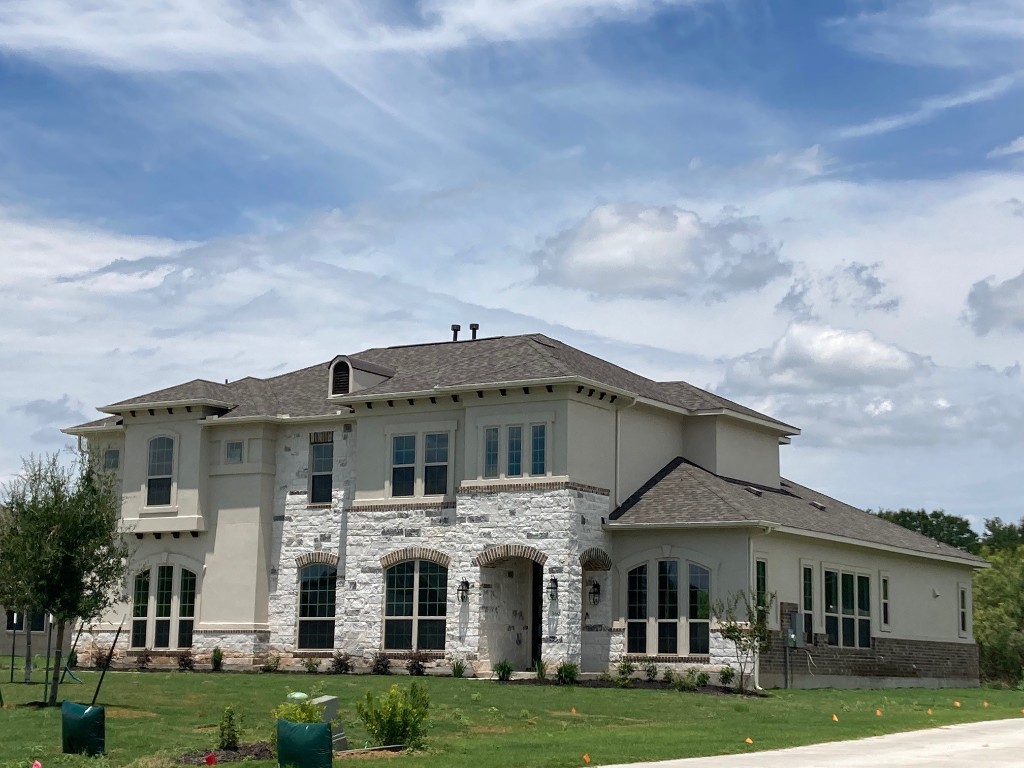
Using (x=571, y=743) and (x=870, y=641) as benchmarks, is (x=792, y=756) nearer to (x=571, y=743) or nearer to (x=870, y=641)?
(x=571, y=743)

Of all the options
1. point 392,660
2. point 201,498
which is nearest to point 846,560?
point 392,660

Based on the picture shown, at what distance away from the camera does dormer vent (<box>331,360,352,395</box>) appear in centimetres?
3800

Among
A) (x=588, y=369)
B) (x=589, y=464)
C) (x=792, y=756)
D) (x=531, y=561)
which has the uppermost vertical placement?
(x=588, y=369)

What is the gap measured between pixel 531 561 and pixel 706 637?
210 inches

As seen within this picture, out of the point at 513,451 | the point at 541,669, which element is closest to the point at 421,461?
the point at 513,451

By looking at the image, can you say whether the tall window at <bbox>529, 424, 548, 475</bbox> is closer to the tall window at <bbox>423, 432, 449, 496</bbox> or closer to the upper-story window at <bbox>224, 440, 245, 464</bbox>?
the tall window at <bbox>423, 432, 449, 496</bbox>

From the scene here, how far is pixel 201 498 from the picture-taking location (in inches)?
1569

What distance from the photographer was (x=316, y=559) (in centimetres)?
3847

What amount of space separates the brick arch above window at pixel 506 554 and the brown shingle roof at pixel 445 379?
13.3 ft

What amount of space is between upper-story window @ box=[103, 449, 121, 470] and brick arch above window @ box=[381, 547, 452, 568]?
10.7m

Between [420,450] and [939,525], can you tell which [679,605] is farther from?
[939,525]

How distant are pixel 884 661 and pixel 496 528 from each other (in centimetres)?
1165

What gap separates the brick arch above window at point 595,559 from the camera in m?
34.1

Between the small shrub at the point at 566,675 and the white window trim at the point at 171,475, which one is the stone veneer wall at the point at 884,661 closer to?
the small shrub at the point at 566,675
